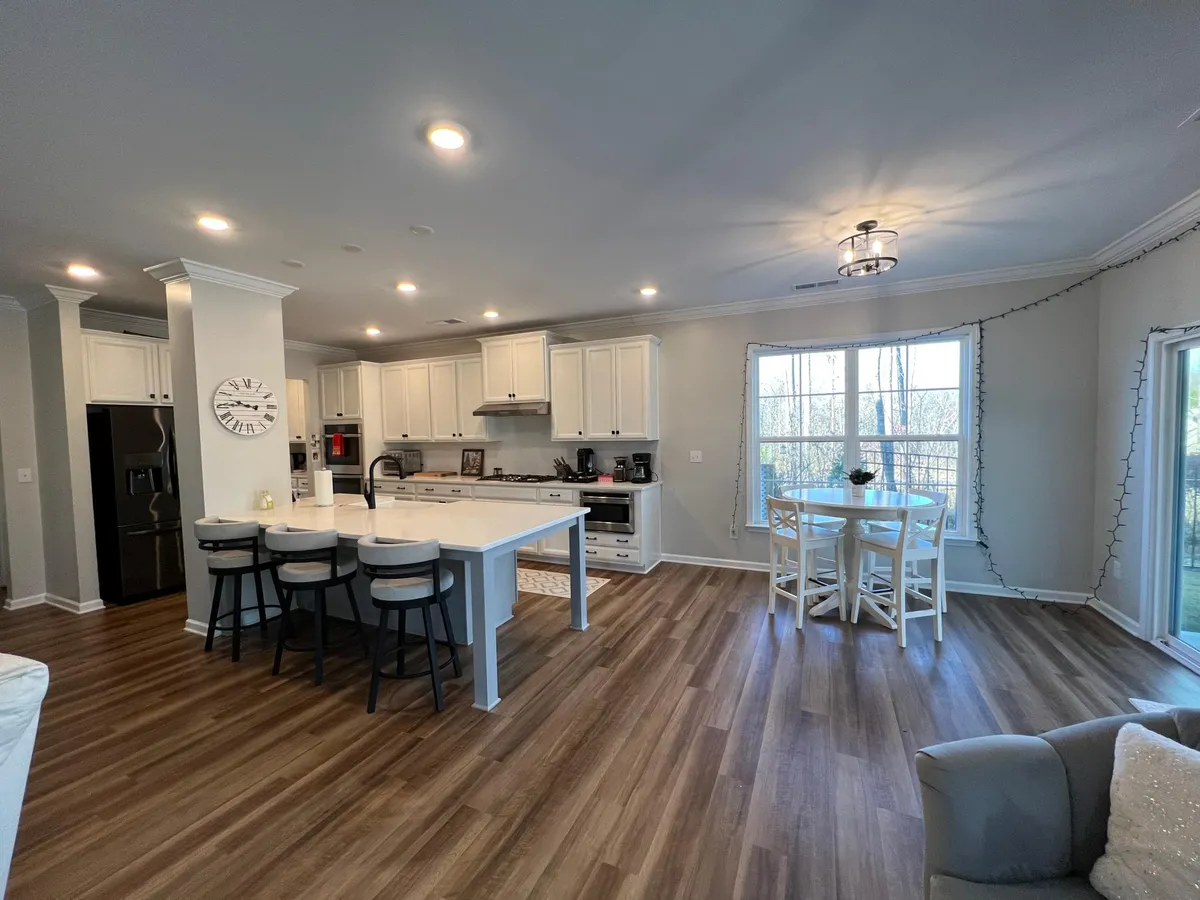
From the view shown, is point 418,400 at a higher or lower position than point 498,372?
lower

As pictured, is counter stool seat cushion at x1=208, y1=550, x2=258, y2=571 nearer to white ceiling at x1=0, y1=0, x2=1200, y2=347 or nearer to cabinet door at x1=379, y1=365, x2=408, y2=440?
white ceiling at x1=0, y1=0, x2=1200, y2=347

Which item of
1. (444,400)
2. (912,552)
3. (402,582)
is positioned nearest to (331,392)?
(444,400)

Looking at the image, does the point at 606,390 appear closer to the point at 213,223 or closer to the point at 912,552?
the point at 912,552

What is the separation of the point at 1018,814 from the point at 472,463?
5.62m

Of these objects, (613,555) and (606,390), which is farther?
(606,390)

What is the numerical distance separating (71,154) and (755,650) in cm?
422

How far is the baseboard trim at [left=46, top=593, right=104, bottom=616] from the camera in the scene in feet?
13.1

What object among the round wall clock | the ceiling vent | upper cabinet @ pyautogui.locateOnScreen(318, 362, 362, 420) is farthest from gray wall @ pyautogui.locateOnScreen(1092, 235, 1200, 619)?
upper cabinet @ pyautogui.locateOnScreen(318, 362, 362, 420)

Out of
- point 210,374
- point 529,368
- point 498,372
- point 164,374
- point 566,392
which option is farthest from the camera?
point 498,372

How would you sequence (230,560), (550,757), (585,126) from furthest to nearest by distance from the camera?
1. (230,560)
2. (550,757)
3. (585,126)

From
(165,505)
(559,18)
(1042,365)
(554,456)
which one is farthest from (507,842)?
(1042,365)

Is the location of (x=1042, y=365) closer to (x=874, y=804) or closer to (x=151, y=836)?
(x=874, y=804)

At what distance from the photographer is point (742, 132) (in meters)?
1.96

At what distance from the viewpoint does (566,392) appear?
521 cm
